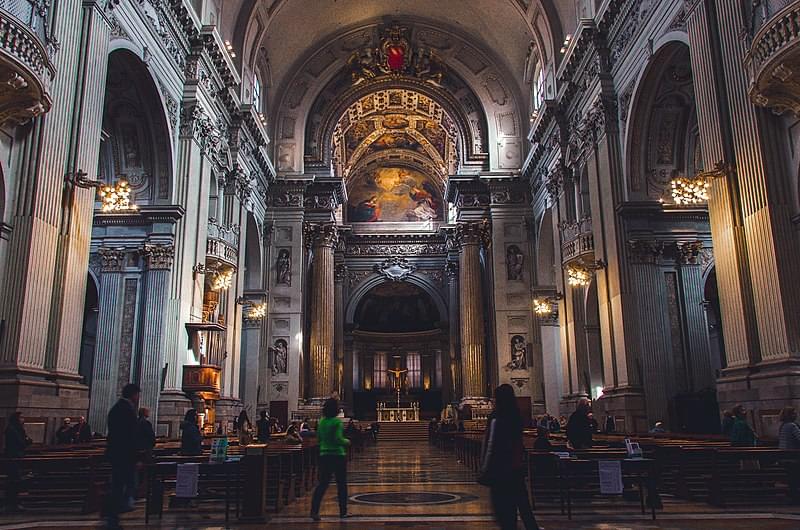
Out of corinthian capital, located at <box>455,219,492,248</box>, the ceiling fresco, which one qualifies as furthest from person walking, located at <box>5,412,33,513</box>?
the ceiling fresco

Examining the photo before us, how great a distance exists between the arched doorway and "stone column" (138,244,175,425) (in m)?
28.9

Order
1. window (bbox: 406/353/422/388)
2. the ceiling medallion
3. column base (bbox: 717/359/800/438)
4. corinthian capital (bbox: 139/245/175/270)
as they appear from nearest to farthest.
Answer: column base (bbox: 717/359/800/438) → corinthian capital (bbox: 139/245/175/270) → the ceiling medallion → window (bbox: 406/353/422/388)

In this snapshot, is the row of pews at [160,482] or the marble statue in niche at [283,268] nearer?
the row of pews at [160,482]

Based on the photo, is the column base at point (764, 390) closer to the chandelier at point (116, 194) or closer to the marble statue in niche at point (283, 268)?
the chandelier at point (116, 194)

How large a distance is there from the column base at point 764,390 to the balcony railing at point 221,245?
533 inches

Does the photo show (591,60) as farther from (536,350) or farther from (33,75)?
(33,75)

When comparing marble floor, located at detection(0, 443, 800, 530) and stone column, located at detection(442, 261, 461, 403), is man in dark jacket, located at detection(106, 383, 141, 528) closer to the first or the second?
marble floor, located at detection(0, 443, 800, 530)

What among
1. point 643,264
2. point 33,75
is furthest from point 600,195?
point 33,75

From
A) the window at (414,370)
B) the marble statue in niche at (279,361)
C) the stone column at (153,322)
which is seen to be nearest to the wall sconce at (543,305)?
the marble statue in niche at (279,361)

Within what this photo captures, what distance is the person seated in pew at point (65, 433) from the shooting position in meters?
11.1

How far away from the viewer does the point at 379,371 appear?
47781 millimetres

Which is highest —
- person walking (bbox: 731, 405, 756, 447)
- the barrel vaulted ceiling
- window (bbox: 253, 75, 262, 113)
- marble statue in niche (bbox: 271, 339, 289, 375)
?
the barrel vaulted ceiling

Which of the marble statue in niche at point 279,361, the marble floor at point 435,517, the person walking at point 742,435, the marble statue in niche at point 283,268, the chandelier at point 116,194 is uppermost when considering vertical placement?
the marble statue in niche at point 283,268

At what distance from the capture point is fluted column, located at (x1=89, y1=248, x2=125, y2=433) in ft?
53.8
